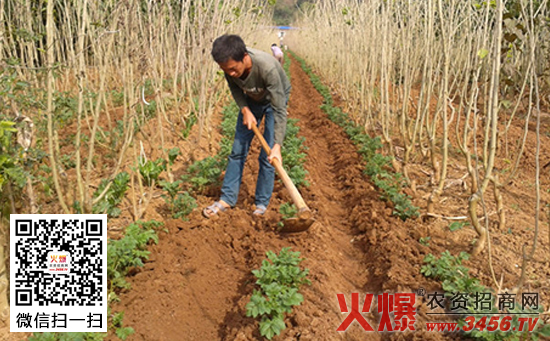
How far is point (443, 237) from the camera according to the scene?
326 centimetres

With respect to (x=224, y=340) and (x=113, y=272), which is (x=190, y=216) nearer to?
(x=113, y=272)

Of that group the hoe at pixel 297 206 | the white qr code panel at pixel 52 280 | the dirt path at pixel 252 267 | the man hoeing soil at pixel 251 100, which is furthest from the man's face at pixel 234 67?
the white qr code panel at pixel 52 280

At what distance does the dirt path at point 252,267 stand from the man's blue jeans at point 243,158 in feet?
0.54

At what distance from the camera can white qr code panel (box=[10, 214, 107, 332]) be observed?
2016 mm

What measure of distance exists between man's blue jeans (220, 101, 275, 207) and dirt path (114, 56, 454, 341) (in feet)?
0.54

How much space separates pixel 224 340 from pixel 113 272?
2.66 feet

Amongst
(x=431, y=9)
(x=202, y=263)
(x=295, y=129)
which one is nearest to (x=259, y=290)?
(x=202, y=263)

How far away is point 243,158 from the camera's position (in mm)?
3484

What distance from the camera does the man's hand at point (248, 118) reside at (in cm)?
318

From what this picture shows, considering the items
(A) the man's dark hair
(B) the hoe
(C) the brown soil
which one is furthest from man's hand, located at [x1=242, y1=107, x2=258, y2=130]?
(C) the brown soil

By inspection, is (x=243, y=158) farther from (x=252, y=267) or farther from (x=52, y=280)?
(x=52, y=280)

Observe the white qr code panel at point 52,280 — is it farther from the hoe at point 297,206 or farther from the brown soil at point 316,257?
the hoe at point 297,206

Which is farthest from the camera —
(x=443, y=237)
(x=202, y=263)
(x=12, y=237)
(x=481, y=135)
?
(x=481, y=135)

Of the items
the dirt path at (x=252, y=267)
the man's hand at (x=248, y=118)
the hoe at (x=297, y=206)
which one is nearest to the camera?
the dirt path at (x=252, y=267)
